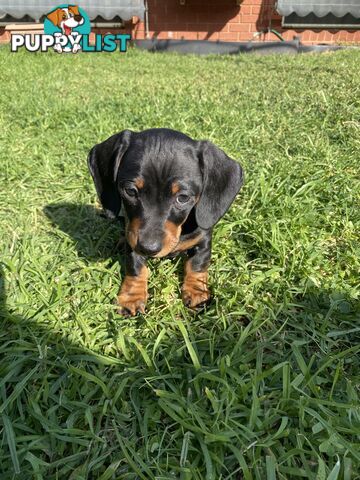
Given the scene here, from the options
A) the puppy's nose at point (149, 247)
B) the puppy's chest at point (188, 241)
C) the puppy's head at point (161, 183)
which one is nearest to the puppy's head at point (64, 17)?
the puppy's head at point (161, 183)

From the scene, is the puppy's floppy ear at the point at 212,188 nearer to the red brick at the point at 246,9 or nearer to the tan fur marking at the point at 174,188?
the tan fur marking at the point at 174,188

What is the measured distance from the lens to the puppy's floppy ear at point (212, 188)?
2.35 m

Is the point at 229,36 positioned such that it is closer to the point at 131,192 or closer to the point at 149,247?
the point at 131,192

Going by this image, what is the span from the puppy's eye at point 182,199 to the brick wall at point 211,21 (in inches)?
462

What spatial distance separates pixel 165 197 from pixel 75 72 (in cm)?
692

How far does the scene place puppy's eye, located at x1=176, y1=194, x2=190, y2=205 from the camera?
2.23 m

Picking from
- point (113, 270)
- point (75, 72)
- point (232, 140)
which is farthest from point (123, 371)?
point (75, 72)

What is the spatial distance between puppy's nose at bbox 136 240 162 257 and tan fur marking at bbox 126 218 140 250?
0.15 feet

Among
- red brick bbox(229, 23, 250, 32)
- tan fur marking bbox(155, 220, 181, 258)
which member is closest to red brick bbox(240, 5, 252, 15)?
red brick bbox(229, 23, 250, 32)

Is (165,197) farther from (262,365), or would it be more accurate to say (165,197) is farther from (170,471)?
A: (170,471)

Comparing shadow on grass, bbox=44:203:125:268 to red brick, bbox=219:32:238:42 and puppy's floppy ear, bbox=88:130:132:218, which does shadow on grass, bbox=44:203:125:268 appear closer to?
puppy's floppy ear, bbox=88:130:132:218

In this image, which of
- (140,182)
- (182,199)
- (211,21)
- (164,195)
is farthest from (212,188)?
(211,21)

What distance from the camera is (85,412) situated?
5.65 ft

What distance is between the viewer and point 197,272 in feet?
8.14
